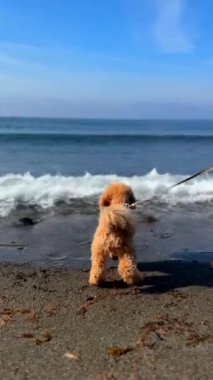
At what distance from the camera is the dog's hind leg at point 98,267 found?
5688mm

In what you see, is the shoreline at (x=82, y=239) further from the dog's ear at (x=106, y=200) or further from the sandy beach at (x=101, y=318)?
the dog's ear at (x=106, y=200)

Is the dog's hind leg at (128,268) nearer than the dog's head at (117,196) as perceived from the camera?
Yes

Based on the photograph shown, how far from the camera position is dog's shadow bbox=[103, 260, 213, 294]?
586cm

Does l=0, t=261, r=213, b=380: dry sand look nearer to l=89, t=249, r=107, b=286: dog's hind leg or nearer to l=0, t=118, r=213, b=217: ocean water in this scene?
l=89, t=249, r=107, b=286: dog's hind leg

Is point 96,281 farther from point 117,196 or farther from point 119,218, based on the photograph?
point 117,196

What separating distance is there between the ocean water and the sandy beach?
3.97 m

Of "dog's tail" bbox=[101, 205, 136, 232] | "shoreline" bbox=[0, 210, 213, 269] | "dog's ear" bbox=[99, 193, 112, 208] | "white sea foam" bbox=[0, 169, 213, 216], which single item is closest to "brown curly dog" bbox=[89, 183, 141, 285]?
"dog's tail" bbox=[101, 205, 136, 232]

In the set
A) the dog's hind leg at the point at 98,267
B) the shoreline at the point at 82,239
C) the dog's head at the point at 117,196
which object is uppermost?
the dog's head at the point at 117,196

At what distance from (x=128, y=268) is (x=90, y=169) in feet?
48.3

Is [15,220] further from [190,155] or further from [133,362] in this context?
[190,155]

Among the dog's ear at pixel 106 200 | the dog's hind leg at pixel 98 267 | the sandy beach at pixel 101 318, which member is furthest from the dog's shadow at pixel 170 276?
the dog's ear at pixel 106 200

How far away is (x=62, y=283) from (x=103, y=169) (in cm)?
1456

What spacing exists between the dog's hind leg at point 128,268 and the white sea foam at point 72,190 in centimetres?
490

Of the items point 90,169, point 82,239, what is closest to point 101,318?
point 82,239
